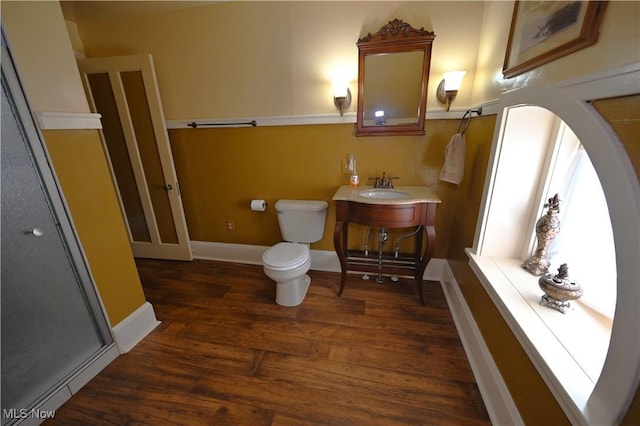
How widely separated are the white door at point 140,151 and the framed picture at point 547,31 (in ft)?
8.29

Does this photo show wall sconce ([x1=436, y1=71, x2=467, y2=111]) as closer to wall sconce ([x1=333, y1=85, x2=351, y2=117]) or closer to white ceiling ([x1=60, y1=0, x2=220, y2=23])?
wall sconce ([x1=333, y1=85, x2=351, y2=117])

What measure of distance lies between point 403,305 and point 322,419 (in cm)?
103

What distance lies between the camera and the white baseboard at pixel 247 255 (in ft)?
7.88

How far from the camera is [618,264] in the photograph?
654 millimetres

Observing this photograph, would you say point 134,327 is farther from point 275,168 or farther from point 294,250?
point 275,168

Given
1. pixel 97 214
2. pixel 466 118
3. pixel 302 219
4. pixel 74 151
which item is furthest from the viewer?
pixel 302 219

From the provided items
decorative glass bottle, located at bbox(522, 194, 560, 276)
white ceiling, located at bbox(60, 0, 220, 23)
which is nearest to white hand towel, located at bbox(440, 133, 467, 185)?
decorative glass bottle, located at bbox(522, 194, 560, 276)

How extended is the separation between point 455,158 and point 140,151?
8.95 feet

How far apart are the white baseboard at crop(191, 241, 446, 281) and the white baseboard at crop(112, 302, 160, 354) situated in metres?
0.93

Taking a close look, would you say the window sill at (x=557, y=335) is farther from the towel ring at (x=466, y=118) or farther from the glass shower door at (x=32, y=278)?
the glass shower door at (x=32, y=278)

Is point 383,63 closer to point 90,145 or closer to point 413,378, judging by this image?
point 90,145

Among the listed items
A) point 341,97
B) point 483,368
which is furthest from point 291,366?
point 341,97

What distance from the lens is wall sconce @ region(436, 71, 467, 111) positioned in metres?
1.68

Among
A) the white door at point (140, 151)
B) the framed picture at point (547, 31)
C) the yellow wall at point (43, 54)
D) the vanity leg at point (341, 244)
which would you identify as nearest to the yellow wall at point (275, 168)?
the white door at point (140, 151)
